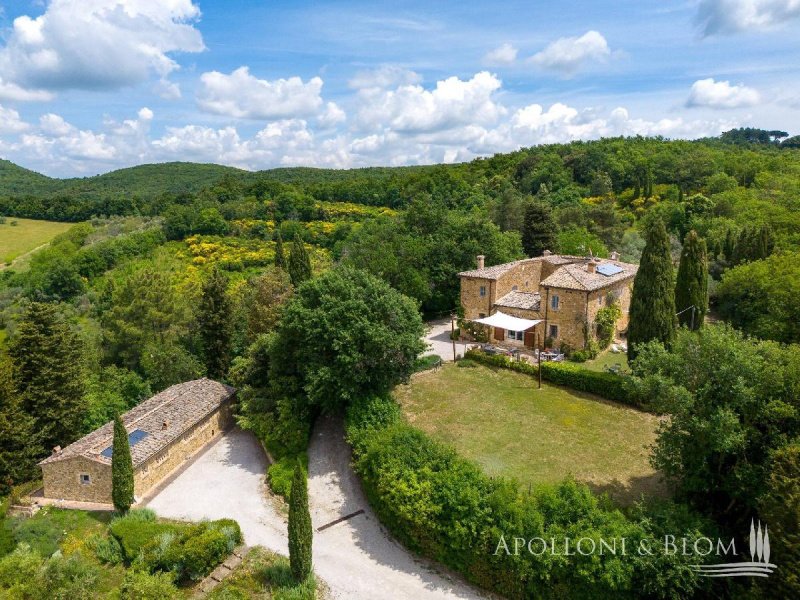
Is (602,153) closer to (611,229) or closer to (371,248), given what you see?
(611,229)

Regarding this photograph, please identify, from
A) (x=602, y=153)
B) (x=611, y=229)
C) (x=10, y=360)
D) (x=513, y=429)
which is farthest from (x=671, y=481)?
(x=602, y=153)

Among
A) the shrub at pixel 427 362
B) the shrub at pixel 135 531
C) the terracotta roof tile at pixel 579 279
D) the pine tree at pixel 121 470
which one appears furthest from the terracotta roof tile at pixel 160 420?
the terracotta roof tile at pixel 579 279

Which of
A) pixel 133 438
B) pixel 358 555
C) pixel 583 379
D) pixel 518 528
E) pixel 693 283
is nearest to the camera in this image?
pixel 518 528

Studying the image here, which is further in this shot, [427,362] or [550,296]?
[550,296]

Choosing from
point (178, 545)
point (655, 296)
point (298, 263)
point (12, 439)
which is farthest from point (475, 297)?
point (12, 439)

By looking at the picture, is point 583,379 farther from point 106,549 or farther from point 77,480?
point 77,480

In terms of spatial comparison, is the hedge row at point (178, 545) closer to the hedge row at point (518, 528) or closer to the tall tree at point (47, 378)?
the hedge row at point (518, 528)
